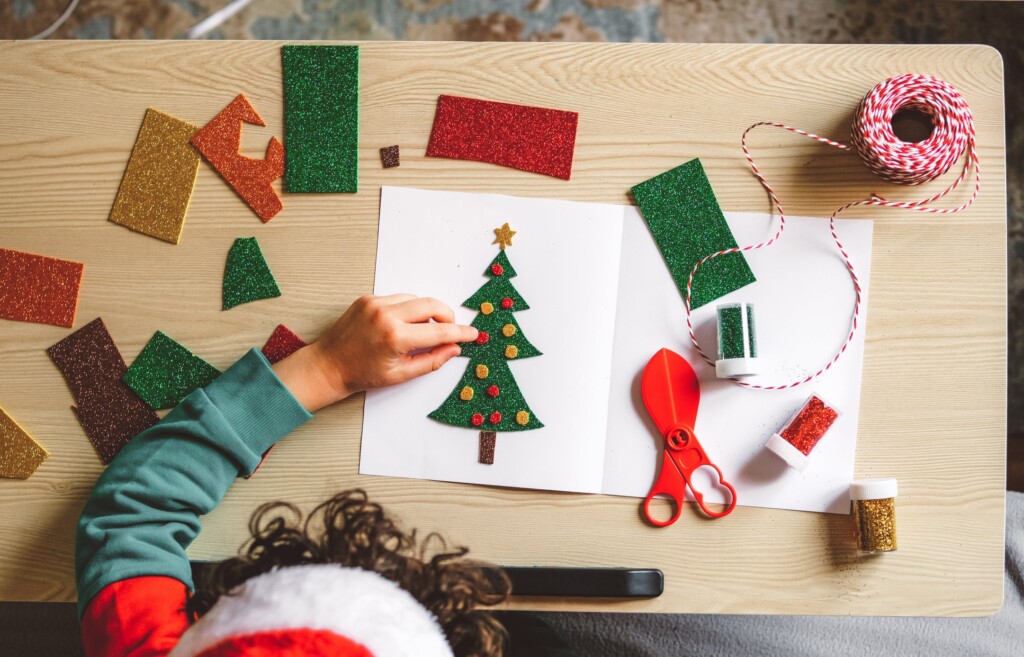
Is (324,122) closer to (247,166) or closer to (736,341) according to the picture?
(247,166)

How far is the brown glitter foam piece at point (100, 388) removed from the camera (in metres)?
0.80

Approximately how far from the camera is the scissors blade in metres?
0.79

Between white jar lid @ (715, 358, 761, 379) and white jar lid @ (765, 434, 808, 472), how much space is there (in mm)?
75

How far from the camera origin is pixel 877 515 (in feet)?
2.48

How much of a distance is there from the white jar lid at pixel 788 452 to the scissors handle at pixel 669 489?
105 millimetres

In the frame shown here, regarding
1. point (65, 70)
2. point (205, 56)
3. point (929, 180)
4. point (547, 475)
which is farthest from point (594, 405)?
point (65, 70)

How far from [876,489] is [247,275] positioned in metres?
0.72

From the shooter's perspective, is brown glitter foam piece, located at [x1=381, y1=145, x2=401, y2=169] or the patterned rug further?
the patterned rug

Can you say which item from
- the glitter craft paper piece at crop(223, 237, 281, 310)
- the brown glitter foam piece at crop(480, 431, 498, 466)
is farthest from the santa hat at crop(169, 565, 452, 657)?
the glitter craft paper piece at crop(223, 237, 281, 310)

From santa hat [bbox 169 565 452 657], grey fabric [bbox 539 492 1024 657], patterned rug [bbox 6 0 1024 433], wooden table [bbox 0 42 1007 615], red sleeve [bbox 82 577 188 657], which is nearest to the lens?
santa hat [bbox 169 565 452 657]

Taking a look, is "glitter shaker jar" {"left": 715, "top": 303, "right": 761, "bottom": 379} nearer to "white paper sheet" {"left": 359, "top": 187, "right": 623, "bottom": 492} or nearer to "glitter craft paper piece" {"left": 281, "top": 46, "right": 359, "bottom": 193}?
"white paper sheet" {"left": 359, "top": 187, "right": 623, "bottom": 492}

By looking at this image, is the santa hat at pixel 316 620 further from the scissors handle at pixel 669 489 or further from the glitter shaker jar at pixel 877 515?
the glitter shaker jar at pixel 877 515

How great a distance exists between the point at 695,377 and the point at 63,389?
2.33 feet

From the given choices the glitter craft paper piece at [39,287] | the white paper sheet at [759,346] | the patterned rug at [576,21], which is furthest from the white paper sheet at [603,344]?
the patterned rug at [576,21]
